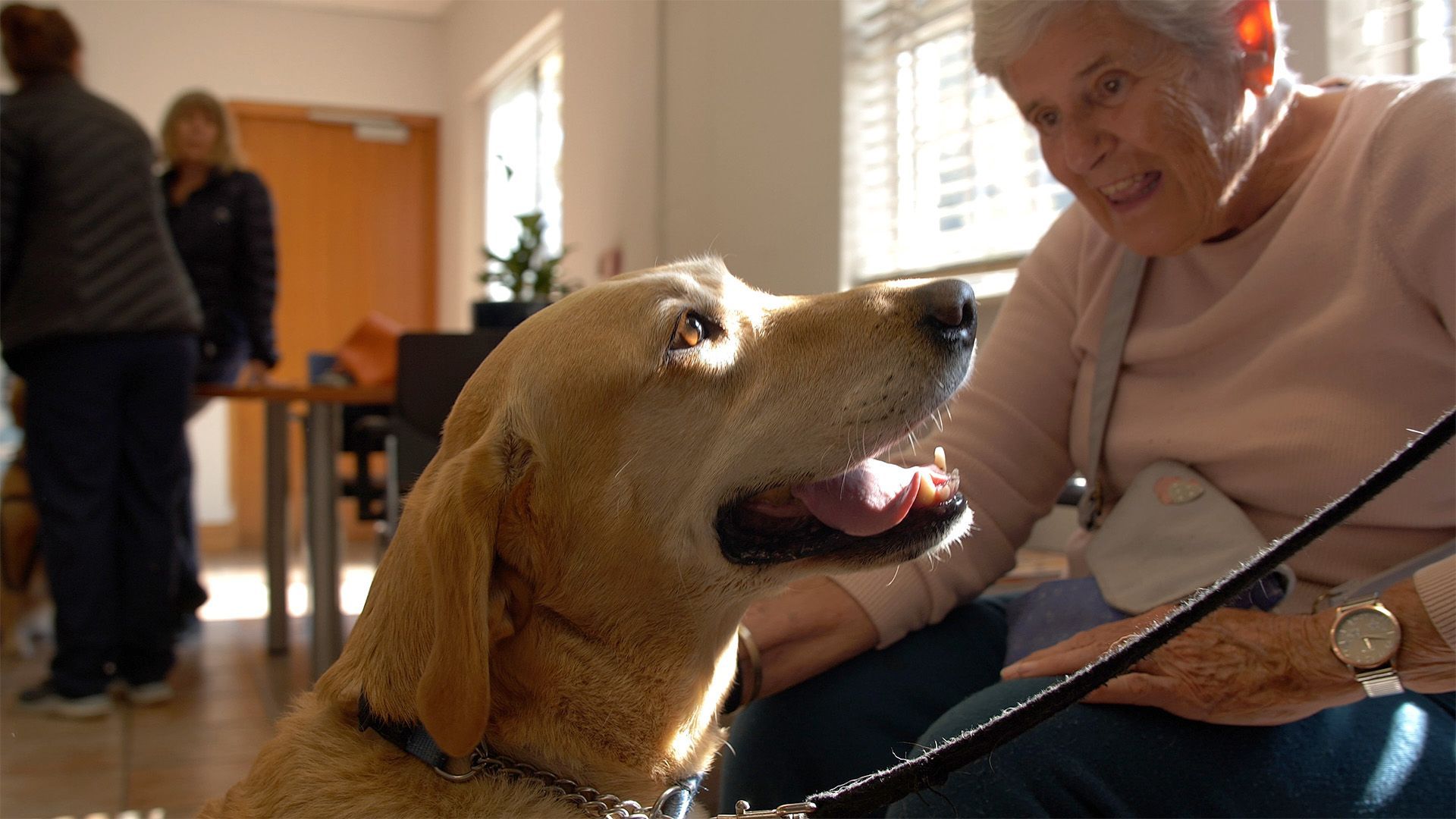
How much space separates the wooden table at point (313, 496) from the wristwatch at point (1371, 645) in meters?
2.99

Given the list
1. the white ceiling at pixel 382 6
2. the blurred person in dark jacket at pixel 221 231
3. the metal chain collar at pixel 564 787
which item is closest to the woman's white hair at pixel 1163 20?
the metal chain collar at pixel 564 787

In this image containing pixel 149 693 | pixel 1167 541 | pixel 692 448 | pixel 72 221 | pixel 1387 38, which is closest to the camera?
pixel 692 448

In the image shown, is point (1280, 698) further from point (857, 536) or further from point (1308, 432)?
point (857, 536)

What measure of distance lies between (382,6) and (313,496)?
4905 millimetres

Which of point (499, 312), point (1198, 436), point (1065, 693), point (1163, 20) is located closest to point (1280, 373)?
point (1198, 436)

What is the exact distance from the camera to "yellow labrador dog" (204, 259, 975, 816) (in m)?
0.98

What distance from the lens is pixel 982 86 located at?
124 inches

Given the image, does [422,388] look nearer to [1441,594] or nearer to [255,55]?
[1441,594]

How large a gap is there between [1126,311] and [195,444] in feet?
22.4

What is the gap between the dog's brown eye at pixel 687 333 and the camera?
1.16 metres

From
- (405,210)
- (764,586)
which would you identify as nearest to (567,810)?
(764,586)

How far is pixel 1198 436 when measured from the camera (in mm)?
1344

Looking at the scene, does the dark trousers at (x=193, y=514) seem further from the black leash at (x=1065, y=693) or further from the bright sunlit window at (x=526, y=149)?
the black leash at (x=1065, y=693)

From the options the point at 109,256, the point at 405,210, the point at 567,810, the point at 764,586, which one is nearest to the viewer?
the point at 567,810
